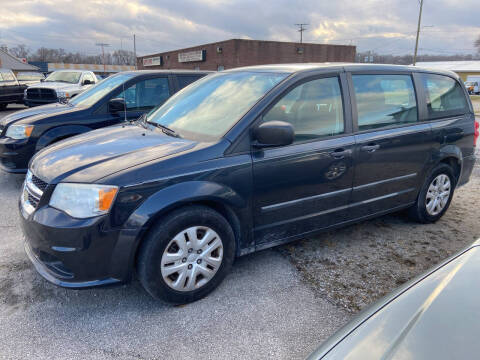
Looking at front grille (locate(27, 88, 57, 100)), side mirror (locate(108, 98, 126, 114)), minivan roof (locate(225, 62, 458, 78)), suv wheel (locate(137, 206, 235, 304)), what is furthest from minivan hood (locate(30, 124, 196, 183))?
front grille (locate(27, 88, 57, 100))

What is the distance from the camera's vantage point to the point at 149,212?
234 cm

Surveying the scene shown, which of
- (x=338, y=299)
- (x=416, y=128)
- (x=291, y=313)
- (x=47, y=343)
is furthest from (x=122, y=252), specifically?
(x=416, y=128)

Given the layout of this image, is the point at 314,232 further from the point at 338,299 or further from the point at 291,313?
the point at 291,313

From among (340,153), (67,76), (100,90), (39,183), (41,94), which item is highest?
(67,76)

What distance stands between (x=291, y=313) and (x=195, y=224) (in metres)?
0.96

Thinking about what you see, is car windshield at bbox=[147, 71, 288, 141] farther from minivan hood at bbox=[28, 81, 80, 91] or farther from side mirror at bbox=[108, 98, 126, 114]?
minivan hood at bbox=[28, 81, 80, 91]

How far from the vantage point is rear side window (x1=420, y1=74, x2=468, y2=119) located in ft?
12.7

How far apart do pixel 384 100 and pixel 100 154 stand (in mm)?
2718

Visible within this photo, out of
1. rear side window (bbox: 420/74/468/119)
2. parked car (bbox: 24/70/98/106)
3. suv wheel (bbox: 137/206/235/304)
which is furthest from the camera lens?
parked car (bbox: 24/70/98/106)

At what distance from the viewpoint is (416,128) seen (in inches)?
145

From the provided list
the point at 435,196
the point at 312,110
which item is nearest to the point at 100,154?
the point at 312,110

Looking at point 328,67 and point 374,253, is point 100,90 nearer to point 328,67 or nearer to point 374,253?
point 328,67

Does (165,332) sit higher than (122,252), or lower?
lower

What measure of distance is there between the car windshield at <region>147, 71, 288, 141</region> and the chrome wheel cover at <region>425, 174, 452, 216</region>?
2311 mm
